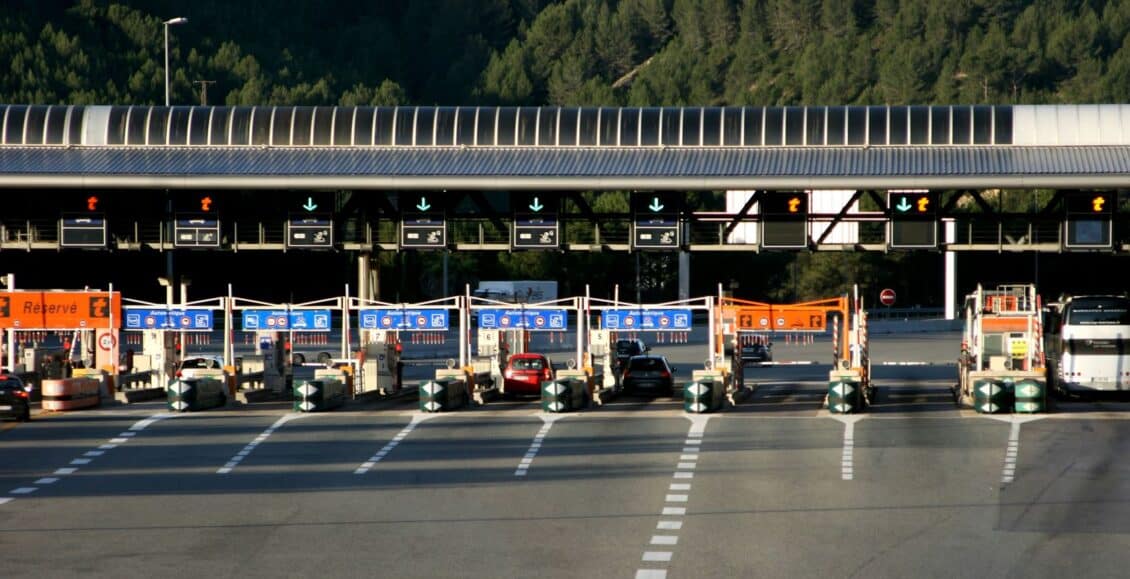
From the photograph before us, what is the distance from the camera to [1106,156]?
160ft

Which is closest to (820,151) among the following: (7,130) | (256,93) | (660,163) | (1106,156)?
(660,163)

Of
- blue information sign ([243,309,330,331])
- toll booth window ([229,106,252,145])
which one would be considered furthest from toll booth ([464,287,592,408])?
toll booth window ([229,106,252,145])

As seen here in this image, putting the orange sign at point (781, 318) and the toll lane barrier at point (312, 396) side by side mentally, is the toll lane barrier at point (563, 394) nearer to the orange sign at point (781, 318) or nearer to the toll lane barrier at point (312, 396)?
the toll lane barrier at point (312, 396)

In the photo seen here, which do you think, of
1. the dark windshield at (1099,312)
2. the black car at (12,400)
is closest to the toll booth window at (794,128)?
the dark windshield at (1099,312)

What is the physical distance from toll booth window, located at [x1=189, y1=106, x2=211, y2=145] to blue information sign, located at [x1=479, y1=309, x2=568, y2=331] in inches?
470

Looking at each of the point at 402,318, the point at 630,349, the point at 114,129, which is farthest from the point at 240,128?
the point at 630,349

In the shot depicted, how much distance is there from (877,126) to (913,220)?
13.8ft

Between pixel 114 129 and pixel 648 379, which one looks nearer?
pixel 648 379

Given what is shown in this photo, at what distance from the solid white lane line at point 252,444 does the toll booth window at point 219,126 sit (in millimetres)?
14478

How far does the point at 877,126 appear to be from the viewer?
50.9 meters

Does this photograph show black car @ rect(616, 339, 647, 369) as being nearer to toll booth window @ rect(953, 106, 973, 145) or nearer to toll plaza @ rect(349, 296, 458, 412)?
toll plaza @ rect(349, 296, 458, 412)

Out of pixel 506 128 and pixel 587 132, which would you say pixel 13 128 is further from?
pixel 587 132

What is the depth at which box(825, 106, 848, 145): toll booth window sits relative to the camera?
2003 inches

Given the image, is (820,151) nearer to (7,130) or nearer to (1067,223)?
(1067,223)
